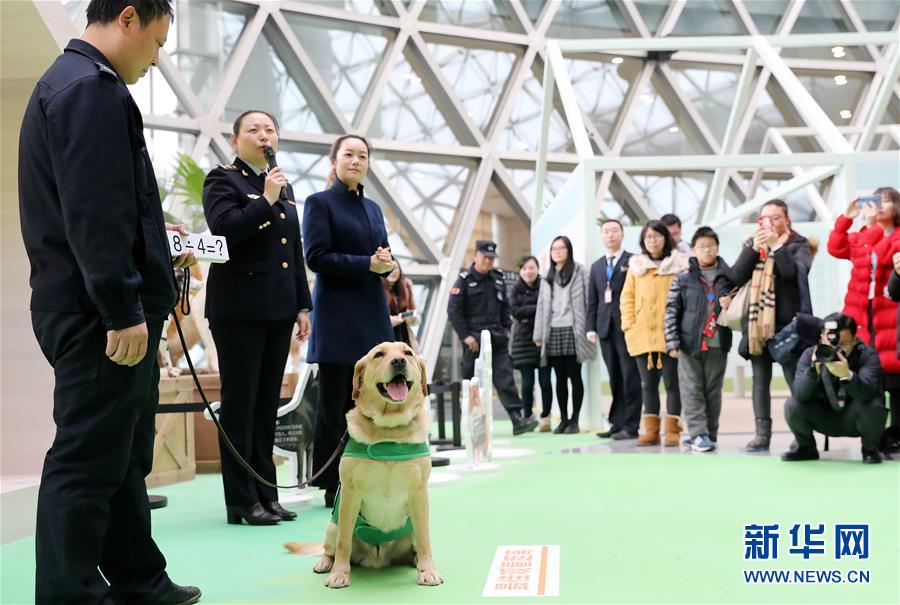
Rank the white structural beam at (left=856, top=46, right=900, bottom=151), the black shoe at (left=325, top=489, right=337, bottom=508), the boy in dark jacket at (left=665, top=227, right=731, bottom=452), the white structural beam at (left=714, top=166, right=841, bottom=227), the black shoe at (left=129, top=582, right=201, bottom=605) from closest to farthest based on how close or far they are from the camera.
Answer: the black shoe at (left=129, top=582, right=201, bottom=605), the black shoe at (left=325, top=489, right=337, bottom=508), the boy in dark jacket at (left=665, top=227, right=731, bottom=452), the white structural beam at (left=714, top=166, right=841, bottom=227), the white structural beam at (left=856, top=46, right=900, bottom=151)

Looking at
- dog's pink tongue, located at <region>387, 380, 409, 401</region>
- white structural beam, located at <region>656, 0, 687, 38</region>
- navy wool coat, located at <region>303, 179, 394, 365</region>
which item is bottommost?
dog's pink tongue, located at <region>387, 380, 409, 401</region>

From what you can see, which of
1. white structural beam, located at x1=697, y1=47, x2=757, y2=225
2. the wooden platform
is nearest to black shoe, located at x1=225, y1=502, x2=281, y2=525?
the wooden platform

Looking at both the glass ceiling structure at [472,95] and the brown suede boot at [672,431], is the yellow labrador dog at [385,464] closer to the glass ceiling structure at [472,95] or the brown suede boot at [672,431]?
the brown suede boot at [672,431]

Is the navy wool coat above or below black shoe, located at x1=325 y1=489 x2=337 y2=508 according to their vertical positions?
above

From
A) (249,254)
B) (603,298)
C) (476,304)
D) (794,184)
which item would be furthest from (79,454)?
(794,184)

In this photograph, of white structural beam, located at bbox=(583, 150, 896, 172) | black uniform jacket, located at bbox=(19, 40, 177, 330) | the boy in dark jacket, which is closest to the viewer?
black uniform jacket, located at bbox=(19, 40, 177, 330)

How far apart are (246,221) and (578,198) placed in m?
5.26

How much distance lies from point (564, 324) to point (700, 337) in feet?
6.90

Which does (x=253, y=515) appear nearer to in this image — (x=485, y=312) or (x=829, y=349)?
(x=829, y=349)

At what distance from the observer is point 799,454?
5438mm

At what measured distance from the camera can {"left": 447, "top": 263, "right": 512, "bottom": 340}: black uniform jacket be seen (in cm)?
814

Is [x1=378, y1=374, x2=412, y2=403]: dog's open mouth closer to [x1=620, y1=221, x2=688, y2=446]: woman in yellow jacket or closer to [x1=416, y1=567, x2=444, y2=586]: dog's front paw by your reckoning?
[x1=416, y1=567, x2=444, y2=586]: dog's front paw

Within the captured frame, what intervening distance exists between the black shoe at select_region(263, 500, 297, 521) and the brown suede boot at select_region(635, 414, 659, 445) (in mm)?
3580

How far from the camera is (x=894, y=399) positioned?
5.71 meters
